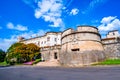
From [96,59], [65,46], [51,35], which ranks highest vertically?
[51,35]

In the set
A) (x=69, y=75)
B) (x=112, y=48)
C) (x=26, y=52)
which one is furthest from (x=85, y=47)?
(x=26, y=52)

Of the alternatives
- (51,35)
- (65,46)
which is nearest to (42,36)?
(51,35)

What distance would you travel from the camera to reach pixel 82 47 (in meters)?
30.6

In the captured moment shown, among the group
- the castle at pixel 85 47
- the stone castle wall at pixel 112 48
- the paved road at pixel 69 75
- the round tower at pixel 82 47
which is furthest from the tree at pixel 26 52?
the paved road at pixel 69 75

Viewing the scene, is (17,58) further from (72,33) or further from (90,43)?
(90,43)

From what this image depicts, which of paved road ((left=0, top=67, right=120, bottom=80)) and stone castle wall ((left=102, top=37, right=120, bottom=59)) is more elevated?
stone castle wall ((left=102, top=37, right=120, bottom=59))

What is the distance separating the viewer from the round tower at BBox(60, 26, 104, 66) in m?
29.2

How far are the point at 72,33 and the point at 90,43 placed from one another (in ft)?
13.6

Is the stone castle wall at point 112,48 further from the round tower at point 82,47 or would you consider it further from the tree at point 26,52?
the tree at point 26,52

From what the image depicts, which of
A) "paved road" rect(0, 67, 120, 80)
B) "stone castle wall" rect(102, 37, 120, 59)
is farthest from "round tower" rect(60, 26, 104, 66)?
"paved road" rect(0, 67, 120, 80)

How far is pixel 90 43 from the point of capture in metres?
31.0

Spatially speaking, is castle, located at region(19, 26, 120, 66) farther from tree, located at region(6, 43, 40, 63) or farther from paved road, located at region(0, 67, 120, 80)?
paved road, located at region(0, 67, 120, 80)

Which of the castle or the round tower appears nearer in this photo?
the round tower

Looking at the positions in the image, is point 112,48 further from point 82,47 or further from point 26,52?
point 26,52
